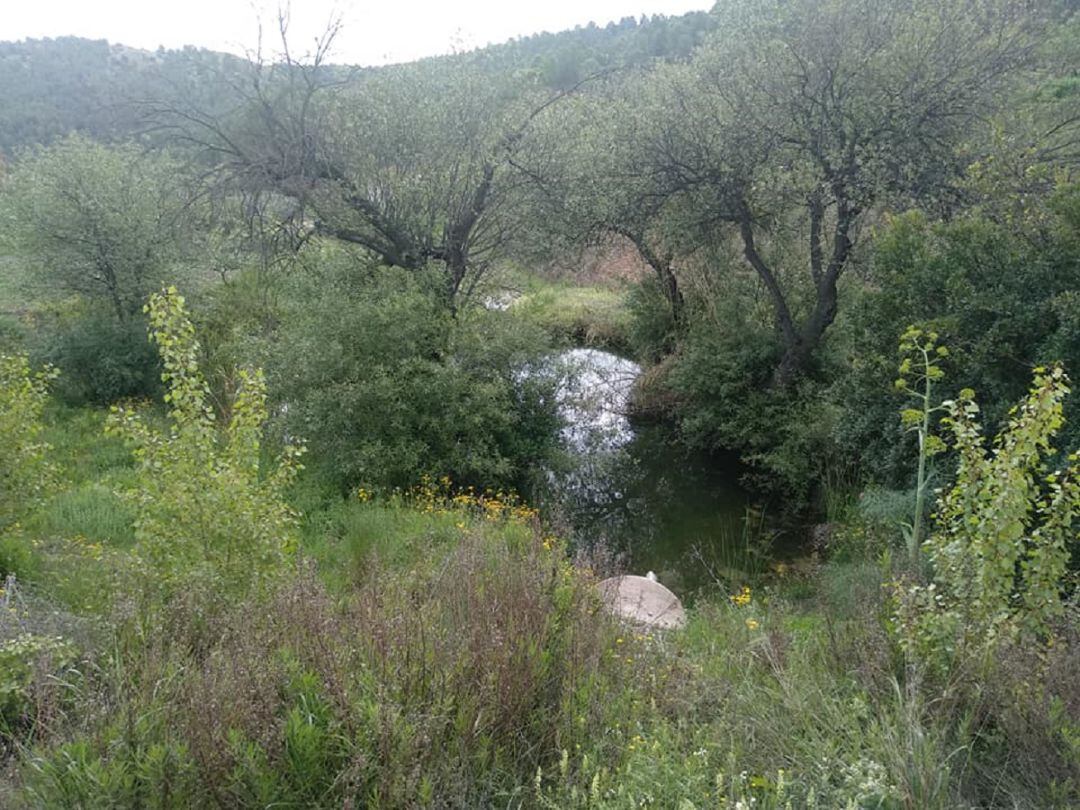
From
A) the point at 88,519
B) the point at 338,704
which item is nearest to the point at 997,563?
the point at 338,704

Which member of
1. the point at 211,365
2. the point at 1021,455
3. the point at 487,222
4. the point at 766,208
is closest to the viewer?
the point at 1021,455

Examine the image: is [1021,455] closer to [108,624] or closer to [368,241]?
[108,624]

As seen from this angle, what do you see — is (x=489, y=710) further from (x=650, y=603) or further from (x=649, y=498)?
(x=649, y=498)

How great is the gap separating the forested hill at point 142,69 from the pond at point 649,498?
22.0 ft

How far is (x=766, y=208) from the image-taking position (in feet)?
39.1

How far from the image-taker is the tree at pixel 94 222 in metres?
13.9

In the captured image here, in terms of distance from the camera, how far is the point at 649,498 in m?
12.1

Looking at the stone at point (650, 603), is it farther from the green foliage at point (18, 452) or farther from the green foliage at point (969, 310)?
the green foliage at point (18, 452)

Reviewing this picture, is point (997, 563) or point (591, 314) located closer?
point (997, 563)

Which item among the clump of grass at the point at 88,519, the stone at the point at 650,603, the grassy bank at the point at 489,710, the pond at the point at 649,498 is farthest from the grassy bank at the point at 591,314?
the grassy bank at the point at 489,710

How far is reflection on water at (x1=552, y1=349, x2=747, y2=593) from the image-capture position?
32.6ft

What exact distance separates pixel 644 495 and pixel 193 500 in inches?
342

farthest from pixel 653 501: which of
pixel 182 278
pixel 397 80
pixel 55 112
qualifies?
pixel 55 112

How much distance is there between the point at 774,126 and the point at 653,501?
607 centimetres
